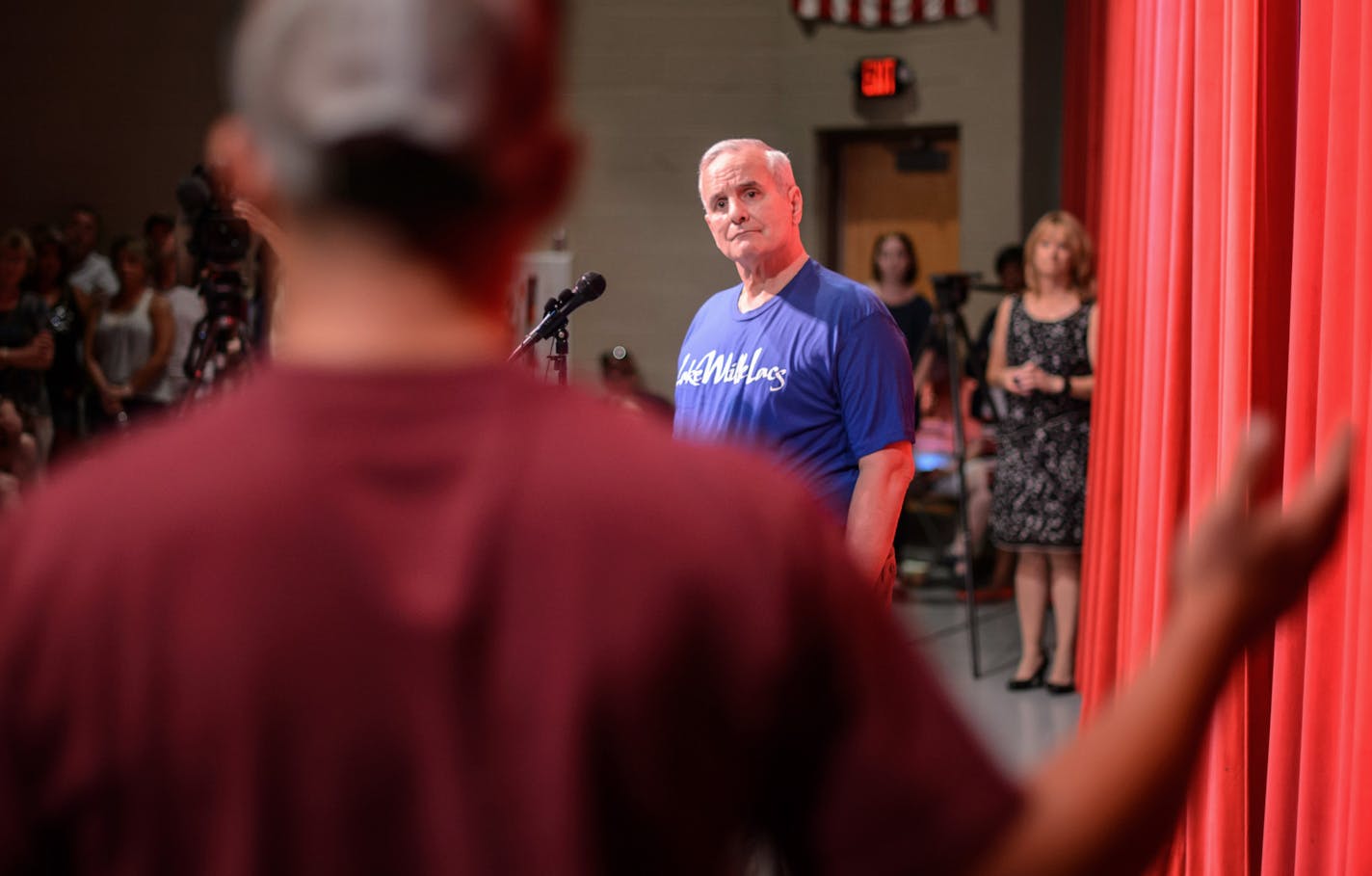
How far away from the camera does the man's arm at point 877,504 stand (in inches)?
102

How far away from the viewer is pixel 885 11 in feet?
25.4

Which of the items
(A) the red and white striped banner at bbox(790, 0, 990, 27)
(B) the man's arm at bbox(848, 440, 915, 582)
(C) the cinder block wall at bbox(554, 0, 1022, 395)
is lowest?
(B) the man's arm at bbox(848, 440, 915, 582)

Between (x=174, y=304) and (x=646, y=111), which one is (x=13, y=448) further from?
(x=646, y=111)

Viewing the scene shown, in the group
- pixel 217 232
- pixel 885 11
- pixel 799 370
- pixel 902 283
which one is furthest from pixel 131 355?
pixel 799 370

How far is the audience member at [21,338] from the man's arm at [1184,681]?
18.6ft

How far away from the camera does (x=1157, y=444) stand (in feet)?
10.1

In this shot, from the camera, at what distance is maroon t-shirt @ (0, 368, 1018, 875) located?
61cm

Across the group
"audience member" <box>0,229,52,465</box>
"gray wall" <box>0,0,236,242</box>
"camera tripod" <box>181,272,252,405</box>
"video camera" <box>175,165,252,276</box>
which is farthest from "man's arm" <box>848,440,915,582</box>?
"gray wall" <box>0,0,236,242</box>

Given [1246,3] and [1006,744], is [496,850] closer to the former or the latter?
[1246,3]

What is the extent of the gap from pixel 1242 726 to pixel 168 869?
2245mm

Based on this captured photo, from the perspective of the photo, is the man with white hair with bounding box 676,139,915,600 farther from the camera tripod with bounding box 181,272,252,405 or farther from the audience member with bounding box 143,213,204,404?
the audience member with bounding box 143,213,204,404

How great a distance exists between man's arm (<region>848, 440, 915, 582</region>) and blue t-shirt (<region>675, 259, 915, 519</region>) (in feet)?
0.09

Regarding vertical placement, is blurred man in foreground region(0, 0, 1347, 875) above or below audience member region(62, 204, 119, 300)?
below

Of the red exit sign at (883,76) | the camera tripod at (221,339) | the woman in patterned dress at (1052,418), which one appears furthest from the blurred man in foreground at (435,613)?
the red exit sign at (883,76)
